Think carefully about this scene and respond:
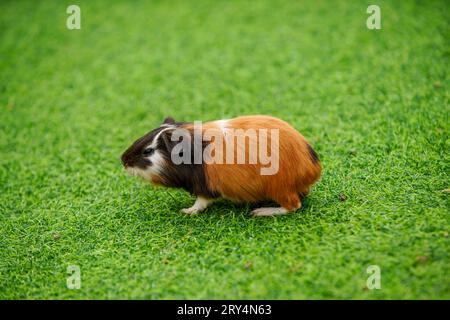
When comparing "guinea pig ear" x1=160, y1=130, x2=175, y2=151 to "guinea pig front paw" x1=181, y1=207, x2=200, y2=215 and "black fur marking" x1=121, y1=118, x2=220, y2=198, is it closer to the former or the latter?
"black fur marking" x1=121, y1=118, x2=220, y2=198

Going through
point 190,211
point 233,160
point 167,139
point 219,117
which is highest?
point 219,117

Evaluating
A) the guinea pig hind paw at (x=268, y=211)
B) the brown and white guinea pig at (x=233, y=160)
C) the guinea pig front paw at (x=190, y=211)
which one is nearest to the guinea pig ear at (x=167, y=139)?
the brown and white guinea pig at (x=233, y=160)

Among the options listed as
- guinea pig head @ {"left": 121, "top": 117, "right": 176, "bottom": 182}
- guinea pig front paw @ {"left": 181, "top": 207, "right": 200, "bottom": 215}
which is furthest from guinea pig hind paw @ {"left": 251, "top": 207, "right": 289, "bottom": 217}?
guinea pig head @ {"left": 121, "top": 117, "right": 176, "bottom": 182}

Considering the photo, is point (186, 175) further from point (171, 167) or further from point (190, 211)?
point (190, 211)

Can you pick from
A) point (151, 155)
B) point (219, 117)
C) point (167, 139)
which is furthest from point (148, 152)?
point (219, 117)

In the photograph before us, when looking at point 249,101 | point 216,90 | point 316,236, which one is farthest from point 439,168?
point 216,90

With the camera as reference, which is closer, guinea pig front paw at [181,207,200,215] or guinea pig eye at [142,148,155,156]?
guinea pig eye at [142,148,155,156]
